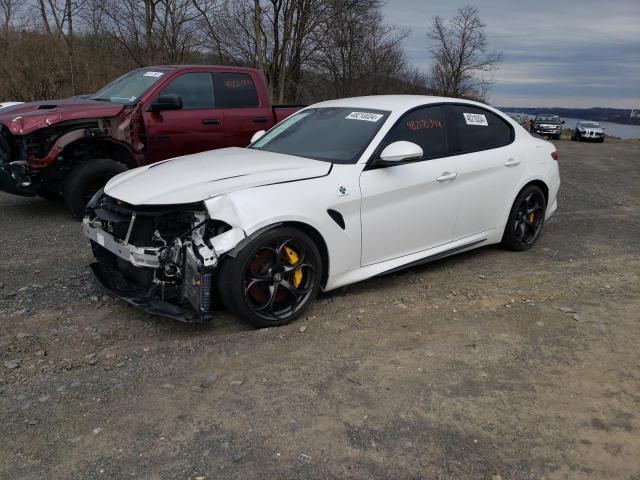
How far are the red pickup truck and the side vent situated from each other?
11.5 ft

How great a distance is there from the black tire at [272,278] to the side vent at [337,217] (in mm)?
246

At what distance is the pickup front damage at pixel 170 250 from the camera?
337 centimetres

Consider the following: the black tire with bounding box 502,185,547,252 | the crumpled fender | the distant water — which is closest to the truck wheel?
the crumpled fender

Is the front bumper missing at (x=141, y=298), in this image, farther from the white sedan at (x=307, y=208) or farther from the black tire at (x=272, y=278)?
the black tire at (x=272, y=278)

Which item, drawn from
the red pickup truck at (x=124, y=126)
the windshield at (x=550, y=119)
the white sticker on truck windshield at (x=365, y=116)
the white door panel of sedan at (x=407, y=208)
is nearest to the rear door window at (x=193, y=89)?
the red pickup truck at (x=124, y=126)

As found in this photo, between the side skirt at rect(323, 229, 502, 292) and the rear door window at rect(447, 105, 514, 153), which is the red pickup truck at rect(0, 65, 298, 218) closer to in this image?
the rear door window at rect(447, 105, 514, 153)

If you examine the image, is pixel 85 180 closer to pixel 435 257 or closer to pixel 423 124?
pixel 423 124

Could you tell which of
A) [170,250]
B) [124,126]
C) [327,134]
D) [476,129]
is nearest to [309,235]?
[170,250]

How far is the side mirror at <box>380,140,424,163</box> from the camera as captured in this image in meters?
4.01

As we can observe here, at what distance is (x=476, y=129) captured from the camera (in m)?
5.07

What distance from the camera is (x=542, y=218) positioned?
584cm

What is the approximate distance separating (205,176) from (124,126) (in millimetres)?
3201

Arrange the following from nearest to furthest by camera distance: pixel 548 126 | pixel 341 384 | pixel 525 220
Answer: pixel 341 384 → pixel 525 220 → pixel 548 126

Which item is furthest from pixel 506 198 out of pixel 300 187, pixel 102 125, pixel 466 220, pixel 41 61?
pixel 41 61
